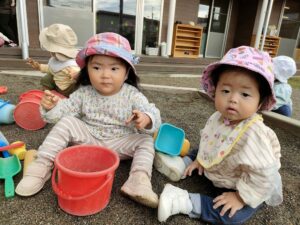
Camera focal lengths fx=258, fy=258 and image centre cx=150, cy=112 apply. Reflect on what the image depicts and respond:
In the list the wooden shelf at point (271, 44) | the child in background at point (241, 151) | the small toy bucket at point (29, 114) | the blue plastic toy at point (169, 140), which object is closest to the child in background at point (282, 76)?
the blue plastic toy at point (169, 140)

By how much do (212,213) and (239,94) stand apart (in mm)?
519

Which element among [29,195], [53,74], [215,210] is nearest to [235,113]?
[215,210]

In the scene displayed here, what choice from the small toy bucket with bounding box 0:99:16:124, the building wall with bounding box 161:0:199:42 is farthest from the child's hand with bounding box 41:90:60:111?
the building wall with bounding box 161:0:199:42

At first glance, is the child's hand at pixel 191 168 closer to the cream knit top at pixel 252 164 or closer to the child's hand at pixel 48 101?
the cream knit top at pixel 252 164

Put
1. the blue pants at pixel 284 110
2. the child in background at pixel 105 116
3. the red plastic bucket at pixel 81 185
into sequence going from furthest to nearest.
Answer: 1. the blue pants at pixel 284 110
2. the child in background at pixel 105 116
3. the red plastic bucket at pixel 81 185

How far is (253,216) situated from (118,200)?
0.62 meters

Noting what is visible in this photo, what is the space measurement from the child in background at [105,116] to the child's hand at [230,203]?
12.1 inches

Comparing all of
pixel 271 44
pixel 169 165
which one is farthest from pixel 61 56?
pixel 271 44

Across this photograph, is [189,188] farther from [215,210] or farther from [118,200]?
[118,200]

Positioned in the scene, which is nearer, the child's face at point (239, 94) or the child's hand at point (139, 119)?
the child's face at point (239, 94)

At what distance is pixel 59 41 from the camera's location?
2365mm

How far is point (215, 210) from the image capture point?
1103 mm

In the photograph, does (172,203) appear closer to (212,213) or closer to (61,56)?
(212,213)

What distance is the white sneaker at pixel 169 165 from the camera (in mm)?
1371
